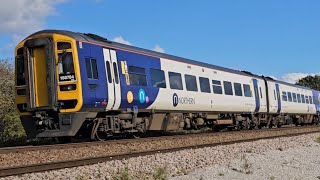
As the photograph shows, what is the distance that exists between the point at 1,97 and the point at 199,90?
336 inches

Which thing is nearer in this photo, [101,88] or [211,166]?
[211,166]

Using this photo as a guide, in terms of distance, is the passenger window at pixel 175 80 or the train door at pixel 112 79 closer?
the train door at pixel 112 79

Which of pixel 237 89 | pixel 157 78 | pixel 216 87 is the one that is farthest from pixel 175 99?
pixel 237 89

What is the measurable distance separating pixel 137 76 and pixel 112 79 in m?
1.41

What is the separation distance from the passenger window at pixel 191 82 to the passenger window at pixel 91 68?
211 inches

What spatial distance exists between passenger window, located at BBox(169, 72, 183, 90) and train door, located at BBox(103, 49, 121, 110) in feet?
10.7

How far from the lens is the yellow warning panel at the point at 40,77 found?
12594mm

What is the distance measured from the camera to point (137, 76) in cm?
1448

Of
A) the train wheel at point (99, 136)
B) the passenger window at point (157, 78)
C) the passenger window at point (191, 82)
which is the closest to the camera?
the train wheel at point (99, 136)

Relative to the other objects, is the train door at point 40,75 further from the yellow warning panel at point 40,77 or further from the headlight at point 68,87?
the headlight at point 68,87

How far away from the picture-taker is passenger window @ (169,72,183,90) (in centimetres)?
1633

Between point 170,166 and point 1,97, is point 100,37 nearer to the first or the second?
point 170,166

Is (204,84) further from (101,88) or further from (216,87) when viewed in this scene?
(101,88)

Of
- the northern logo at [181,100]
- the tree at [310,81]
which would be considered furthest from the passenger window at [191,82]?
the tree at [310,81]
